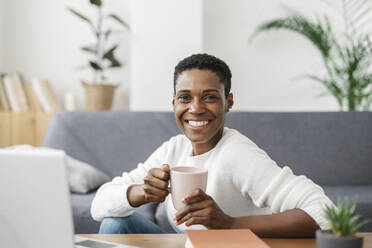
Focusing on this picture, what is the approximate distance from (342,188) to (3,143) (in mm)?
2417

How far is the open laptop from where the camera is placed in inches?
22.9

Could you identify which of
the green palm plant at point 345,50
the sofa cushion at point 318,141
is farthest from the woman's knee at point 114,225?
the green palm plant at point 345,50

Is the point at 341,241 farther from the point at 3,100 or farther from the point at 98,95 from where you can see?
the point at 3,100

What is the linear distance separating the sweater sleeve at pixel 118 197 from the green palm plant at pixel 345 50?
7.11 ft

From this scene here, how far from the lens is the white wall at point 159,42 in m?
3.09

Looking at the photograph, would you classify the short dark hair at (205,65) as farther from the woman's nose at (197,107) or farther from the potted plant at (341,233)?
the potted plant at (341,233)

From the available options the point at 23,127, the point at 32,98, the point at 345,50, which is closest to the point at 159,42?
the point at 32,98

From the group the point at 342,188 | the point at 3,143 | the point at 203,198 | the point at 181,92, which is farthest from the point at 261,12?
the point at 203,198

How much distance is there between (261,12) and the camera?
3.43m

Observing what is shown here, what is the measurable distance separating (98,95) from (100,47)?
20.8 inches

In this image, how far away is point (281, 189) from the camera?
37.1 inches

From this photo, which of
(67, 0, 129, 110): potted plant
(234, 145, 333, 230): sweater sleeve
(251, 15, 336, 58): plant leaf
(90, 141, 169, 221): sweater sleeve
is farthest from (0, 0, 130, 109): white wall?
(234, 145, 333, 230): sweater sleeve

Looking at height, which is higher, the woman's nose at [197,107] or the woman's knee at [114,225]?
the woman's nose at [197,107]

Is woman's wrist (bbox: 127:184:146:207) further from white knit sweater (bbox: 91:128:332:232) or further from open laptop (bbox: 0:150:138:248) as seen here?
open laptop (bbox: 0:150:138:248)
